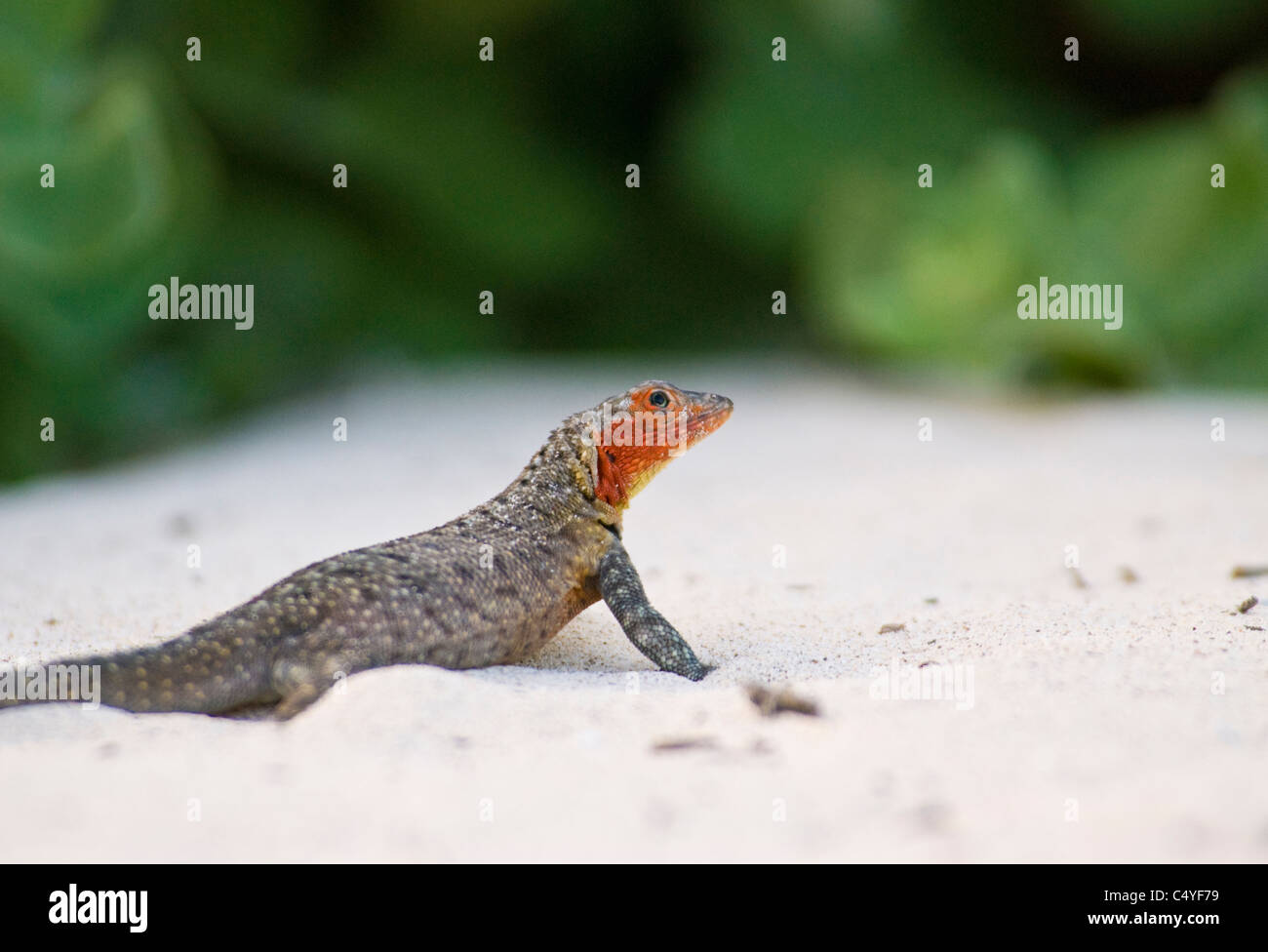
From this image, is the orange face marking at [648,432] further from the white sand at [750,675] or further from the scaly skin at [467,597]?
the white sand at [750,675]

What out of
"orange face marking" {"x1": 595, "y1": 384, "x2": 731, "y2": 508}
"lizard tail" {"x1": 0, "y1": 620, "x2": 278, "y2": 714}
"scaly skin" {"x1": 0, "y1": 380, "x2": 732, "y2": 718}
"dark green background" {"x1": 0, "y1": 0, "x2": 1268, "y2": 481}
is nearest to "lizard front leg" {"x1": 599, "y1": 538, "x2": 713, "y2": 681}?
"scaly skin" {"x1": 0, "y1": 380, "x2": 732, "y2": 718}

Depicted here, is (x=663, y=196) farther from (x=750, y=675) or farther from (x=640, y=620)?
(x=750, y=675)

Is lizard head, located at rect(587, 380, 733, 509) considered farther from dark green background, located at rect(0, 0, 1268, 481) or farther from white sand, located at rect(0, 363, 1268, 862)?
dark green background, located at rect(0, 0, 1268, 481)

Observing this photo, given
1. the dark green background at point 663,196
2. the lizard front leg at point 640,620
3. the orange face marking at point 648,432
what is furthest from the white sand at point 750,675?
the dark green background at point 663,196

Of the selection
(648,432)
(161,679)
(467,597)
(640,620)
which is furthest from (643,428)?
(161,679)

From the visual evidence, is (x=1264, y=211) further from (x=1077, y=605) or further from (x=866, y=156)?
(x=1077, y=605)

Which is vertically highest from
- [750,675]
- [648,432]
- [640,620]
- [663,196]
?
[663,196]
